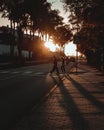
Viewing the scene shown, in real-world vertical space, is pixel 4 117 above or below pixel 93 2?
below

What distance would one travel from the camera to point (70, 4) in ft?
113

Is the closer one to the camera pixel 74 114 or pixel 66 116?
pixel 66 116

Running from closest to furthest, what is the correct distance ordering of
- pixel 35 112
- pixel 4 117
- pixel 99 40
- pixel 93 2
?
pixel 4 117 < pixel 35 112 < pixel 93 2 < pixel 99 40

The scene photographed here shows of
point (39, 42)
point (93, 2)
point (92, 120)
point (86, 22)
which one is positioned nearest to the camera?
point (92, 120)

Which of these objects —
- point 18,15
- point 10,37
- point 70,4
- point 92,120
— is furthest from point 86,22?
point 10,37

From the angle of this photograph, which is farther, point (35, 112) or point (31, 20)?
point (31, 20)

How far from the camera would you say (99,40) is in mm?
39406

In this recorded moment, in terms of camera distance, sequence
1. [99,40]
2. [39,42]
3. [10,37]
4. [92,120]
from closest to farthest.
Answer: [92,120], [99,40], [10,37], [39,42]

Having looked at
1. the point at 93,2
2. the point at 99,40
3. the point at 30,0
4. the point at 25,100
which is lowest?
the point at 25,100

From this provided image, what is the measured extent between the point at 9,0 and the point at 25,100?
25735 millimetres

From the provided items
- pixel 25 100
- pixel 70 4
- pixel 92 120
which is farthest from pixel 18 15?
pixel 92 120

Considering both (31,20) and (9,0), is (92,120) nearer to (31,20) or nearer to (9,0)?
(9,0)

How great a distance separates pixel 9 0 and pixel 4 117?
99.5 feet

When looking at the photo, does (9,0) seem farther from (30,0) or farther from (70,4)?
(30,0)
